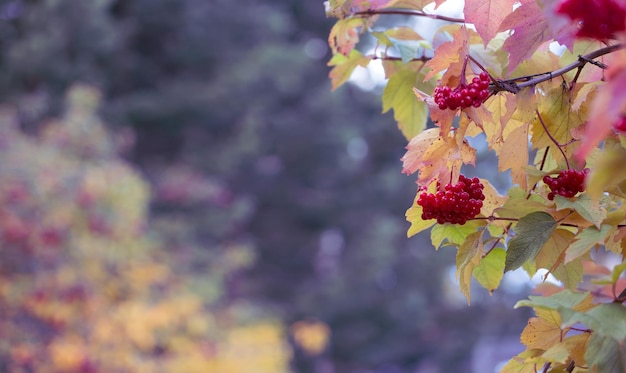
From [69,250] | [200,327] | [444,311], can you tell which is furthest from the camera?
[444,311]

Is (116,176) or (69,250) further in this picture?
(116,176)

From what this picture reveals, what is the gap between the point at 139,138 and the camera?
23.6ft

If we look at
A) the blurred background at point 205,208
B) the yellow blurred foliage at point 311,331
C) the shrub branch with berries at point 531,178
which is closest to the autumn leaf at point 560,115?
the shrub branch with berries at point 531,178

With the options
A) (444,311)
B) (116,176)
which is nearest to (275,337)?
(116,176)

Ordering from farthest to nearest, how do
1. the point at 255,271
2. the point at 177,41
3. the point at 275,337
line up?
the point at 255,271 → the point at 177,41 → the point at 275,337

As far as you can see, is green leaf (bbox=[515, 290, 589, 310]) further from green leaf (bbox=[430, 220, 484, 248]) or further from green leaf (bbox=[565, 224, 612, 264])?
green leaf (bbox=[430, 220, 484, 248])

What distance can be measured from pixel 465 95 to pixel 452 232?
174mm

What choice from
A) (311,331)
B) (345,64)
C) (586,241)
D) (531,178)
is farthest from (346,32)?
(311,331)

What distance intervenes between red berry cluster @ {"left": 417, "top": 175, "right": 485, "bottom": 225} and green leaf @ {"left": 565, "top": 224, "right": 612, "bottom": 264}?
0.10m

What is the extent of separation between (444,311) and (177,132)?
14.4 ft

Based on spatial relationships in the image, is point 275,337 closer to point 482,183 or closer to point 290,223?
point 290,223

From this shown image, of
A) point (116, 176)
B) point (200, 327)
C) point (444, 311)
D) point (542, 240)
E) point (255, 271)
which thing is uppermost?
point (255, 271)

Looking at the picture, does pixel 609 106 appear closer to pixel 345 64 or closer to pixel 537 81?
pixel 537 81

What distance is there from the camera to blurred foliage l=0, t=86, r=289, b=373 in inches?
138
